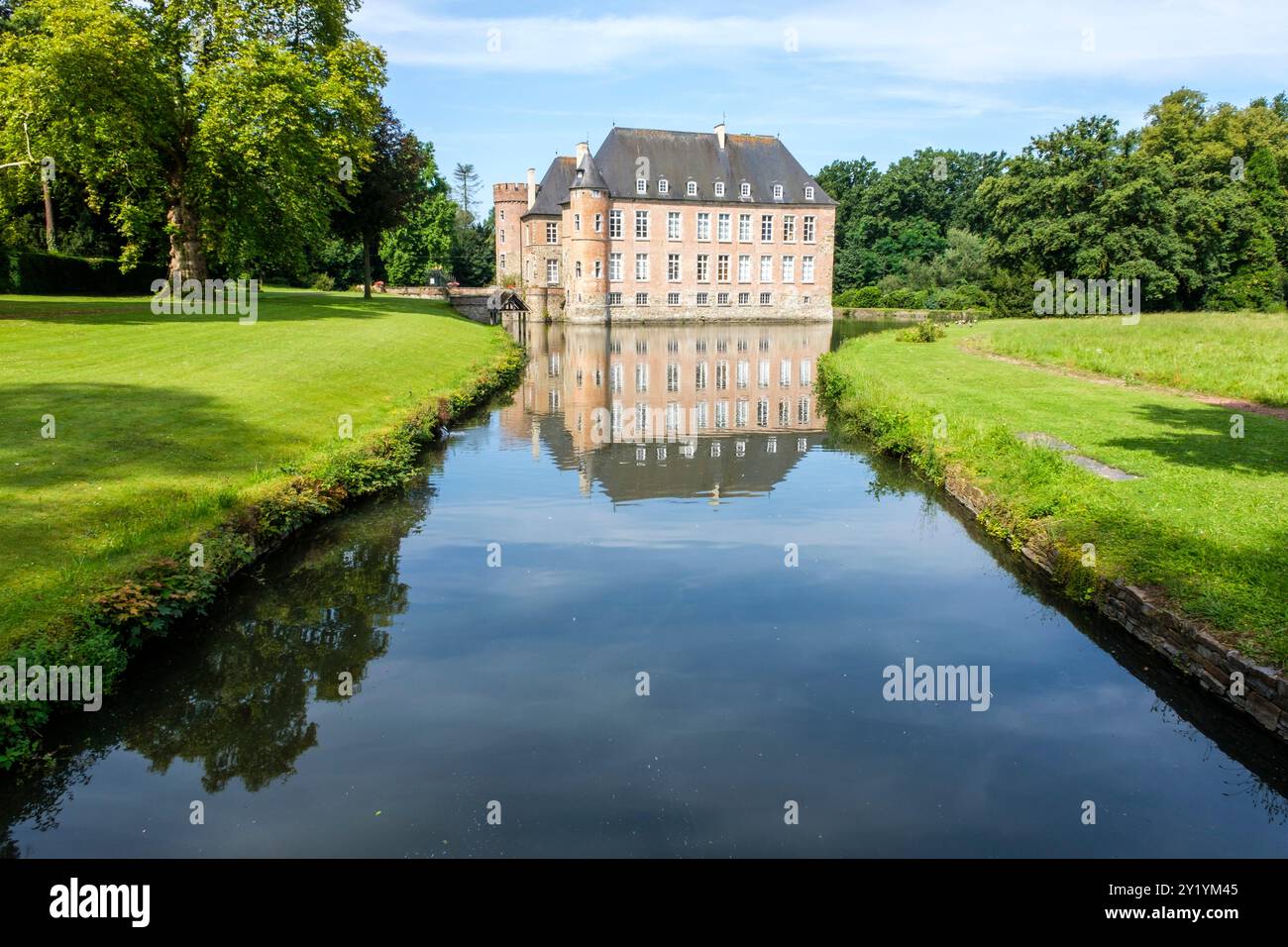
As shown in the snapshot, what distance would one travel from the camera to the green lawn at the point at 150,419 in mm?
8812

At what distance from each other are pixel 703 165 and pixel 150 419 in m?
55.7

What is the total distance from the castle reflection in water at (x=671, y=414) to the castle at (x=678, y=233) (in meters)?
18.8

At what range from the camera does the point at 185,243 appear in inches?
1326

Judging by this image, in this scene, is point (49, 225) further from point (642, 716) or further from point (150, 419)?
point (642, 716)

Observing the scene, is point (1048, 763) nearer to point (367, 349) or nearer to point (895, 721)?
point (895, 721)

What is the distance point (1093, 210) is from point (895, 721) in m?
56.8

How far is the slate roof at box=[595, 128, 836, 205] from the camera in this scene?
6184 centimetres
